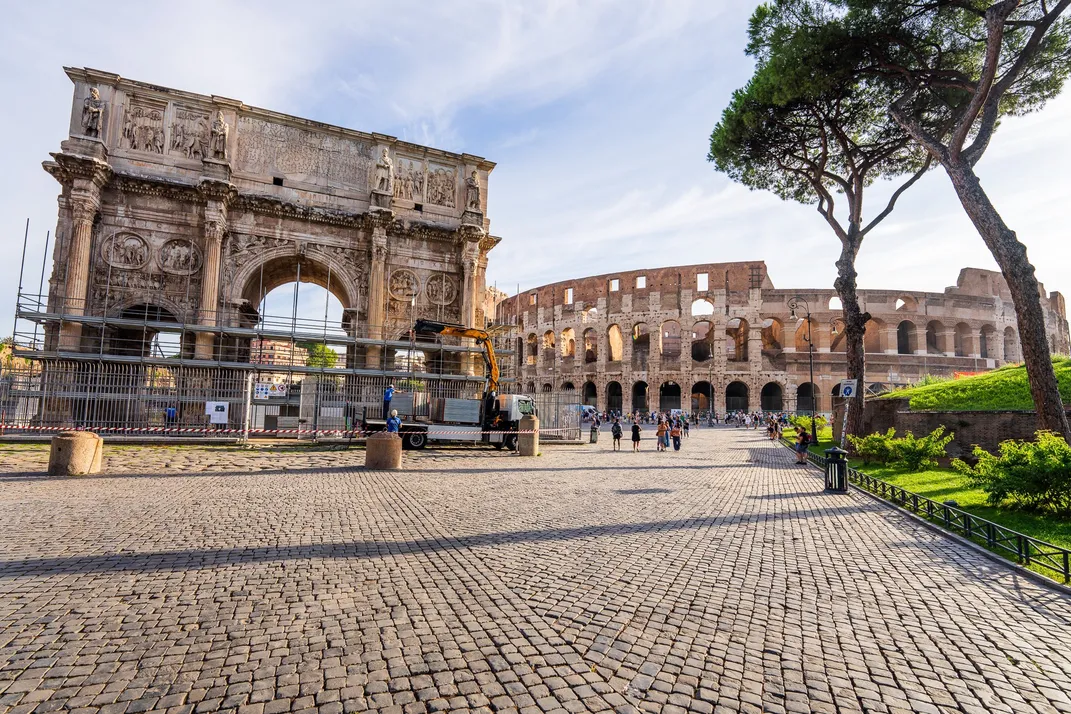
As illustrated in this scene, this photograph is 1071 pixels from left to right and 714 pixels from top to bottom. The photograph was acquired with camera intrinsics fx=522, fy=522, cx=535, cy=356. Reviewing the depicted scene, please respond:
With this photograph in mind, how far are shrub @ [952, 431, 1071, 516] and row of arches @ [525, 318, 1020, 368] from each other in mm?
31278

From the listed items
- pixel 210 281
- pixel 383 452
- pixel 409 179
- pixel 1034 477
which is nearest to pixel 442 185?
pixel 409 179

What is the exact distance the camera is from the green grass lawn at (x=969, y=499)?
5.58m

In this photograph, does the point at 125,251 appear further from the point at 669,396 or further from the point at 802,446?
the point at 669,396

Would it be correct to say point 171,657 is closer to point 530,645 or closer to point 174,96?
point 530,645

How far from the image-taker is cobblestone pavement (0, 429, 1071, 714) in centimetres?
242

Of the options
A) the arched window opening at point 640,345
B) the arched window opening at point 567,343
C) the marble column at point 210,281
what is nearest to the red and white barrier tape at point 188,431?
the marble column at point 210,281

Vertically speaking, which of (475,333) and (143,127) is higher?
(143,127)

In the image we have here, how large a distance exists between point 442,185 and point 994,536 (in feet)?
71.3

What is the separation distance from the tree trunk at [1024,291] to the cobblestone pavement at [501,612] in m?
4.33

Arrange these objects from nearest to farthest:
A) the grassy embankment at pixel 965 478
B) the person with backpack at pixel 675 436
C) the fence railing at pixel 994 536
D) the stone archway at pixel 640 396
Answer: the fence railing at pixel 994 536 < the grassy embankment at pixel 965 478 < the person with backpack at pixel 675 436 < the stone archway at pixel 640 396

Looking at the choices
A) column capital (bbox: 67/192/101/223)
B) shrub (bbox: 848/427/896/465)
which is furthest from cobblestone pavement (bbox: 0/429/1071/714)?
column capital (bbox: 67/192/101/223)

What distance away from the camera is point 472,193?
22.6m

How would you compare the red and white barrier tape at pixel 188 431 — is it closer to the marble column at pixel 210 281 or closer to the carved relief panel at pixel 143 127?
the marble column at pixel 210 281

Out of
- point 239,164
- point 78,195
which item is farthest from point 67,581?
point 239,164
